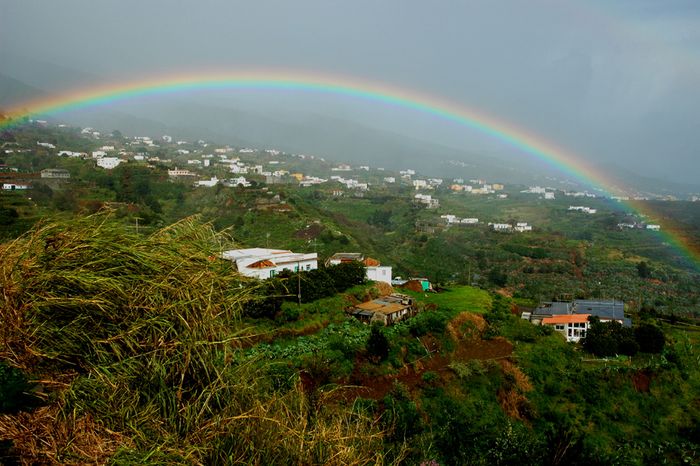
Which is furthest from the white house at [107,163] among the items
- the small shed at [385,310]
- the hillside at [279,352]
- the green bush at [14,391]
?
the green bush at [14,391]

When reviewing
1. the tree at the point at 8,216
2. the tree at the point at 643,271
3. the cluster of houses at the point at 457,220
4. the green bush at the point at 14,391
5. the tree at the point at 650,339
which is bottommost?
the cluster of houses at the point at 457,220

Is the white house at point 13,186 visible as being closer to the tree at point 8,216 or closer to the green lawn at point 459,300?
the tree at point 8,216

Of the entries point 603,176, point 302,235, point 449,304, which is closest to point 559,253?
point 302,235

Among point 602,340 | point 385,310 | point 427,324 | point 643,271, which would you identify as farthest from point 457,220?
point 427,324

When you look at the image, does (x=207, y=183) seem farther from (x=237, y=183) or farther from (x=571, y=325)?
(x=571, y=325)

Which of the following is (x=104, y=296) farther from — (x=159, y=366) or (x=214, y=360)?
(x=214, y=360)

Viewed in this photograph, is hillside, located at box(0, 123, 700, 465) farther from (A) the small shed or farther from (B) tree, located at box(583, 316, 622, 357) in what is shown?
(A) the small shed
